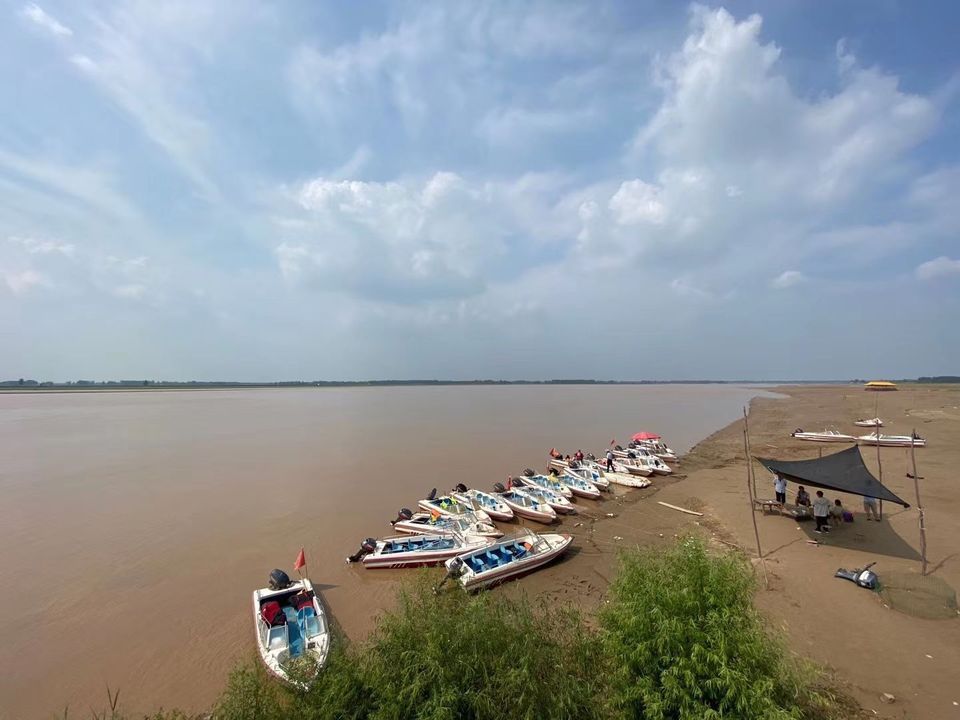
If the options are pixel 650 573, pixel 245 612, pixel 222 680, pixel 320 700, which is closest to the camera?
pixel 320 700

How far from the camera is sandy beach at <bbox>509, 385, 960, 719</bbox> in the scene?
27.8ft

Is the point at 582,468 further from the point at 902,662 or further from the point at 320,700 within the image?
the point at 320,700

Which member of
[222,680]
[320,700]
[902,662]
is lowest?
[222,680]

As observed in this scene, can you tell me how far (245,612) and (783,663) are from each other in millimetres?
13348

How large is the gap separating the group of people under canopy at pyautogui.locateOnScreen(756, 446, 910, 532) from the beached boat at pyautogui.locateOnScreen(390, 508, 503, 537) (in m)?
10.7

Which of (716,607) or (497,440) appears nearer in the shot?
(716,607)

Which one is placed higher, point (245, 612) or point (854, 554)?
point (854, 554)

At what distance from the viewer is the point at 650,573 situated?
695 cm

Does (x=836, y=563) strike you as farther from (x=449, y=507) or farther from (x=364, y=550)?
(x=364, y=550)

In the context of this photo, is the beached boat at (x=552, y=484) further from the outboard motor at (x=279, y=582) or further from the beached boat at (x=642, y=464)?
the outboard motor at (x=279, y=582)

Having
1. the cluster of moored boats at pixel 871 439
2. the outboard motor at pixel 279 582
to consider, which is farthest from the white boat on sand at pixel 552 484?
the cluster of moored boats at pixel 871 439

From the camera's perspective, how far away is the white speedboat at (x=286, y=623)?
10.1 m

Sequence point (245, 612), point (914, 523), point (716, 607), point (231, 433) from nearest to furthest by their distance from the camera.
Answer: point (716, 607) < point (245, 612) < point (914, 523) < point (231, 433)

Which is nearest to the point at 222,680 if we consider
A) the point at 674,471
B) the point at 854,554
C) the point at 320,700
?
the point at 320,700
